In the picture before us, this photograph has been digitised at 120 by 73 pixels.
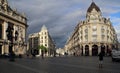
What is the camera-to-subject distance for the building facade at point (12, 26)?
8362cm

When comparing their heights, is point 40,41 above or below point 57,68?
above

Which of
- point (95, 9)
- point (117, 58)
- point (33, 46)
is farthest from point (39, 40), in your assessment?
point (117, 58)

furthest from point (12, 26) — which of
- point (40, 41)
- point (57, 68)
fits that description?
point (40, 41)

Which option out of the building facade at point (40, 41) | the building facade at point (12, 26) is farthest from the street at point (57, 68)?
the building facade at point (40, 41)

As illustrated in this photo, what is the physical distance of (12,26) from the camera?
91.8 metres

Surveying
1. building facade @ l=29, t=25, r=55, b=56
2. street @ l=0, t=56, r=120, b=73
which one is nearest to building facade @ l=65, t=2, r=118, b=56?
building facade @ l=29, t=25, r=55, b=56

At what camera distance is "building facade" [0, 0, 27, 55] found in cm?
8362

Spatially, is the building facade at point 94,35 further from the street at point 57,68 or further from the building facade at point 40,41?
the street at point 57,68

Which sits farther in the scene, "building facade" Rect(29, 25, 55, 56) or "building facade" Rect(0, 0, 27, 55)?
"building facade" Rect(29, 25, 55, 56)

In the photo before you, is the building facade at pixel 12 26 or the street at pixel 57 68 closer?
the street at pixel 57 68

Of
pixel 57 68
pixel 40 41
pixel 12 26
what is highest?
pixel 12 26

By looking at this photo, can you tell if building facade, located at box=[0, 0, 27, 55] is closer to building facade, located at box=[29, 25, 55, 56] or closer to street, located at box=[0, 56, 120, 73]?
street, located at box=[0, 56, 120, 73]

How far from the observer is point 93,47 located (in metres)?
105

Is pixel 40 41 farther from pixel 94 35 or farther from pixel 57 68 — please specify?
pixel 57 68
